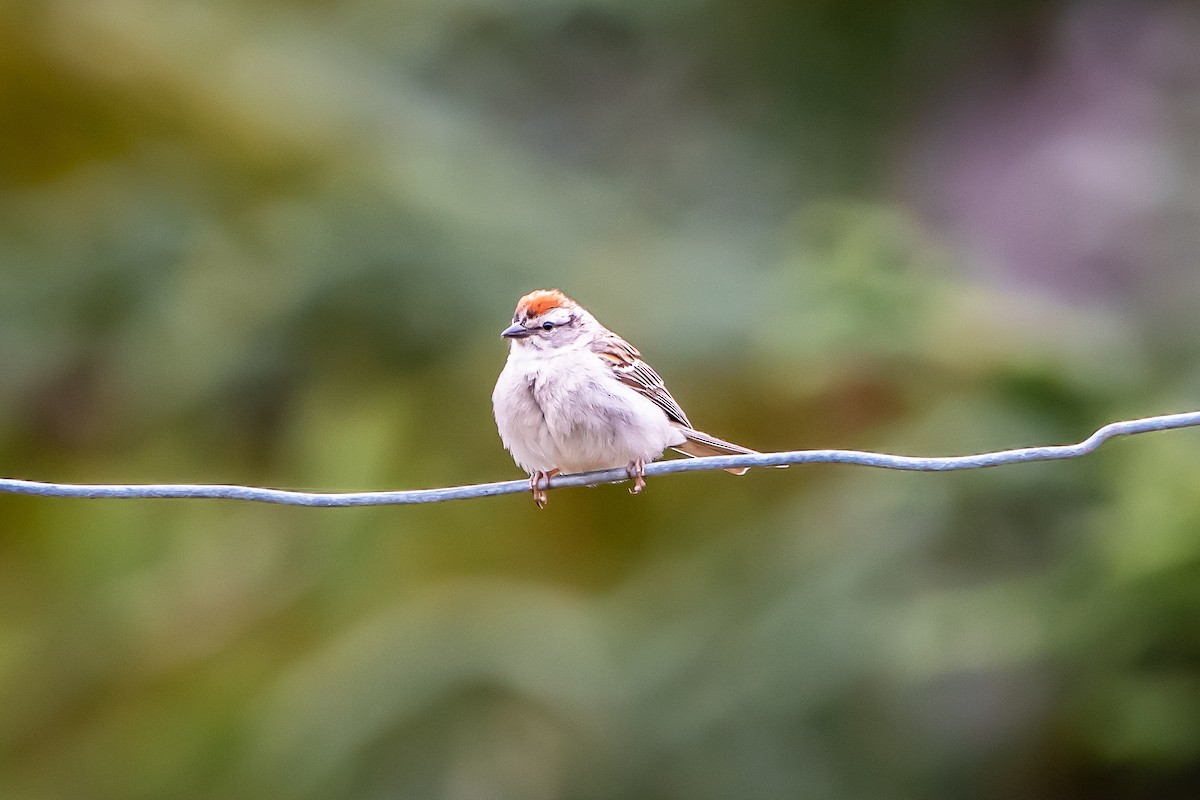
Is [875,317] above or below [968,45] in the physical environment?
below

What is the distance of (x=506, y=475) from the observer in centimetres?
687

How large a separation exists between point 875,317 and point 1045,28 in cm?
605

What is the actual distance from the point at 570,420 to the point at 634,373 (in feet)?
1.75

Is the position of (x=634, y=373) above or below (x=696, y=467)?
above

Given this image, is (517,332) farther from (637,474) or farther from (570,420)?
(637,474)

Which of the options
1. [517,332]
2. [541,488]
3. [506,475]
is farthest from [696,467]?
[506,475]

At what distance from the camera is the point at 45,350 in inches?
302

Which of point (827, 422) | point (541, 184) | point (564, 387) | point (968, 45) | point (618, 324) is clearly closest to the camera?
point (564, 387)

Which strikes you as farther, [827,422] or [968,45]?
[968,45]

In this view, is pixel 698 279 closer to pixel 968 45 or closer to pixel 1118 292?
pixel 1118 292

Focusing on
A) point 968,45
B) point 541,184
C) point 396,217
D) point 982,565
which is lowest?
point 982,565

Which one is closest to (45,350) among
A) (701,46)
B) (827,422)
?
(827,422)

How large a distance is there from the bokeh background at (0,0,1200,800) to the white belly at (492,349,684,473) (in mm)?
1114

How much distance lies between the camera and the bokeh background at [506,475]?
18.7 feet
